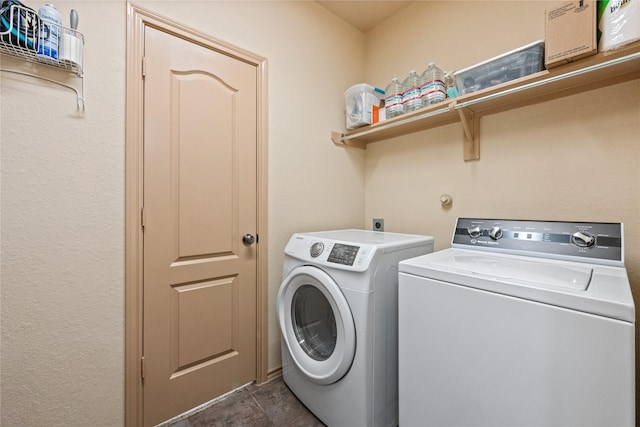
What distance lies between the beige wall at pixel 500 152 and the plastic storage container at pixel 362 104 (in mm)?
279

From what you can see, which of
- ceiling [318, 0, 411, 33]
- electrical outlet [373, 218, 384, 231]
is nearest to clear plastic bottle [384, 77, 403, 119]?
ceiling [318, 0, 411, 33]

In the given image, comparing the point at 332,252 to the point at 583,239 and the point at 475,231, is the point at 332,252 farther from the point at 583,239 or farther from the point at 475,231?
the point at 583,239

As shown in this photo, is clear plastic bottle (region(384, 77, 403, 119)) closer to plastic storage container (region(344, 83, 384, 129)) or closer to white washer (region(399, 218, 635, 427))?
plastic storage container (region(344, 83, 384, 129))

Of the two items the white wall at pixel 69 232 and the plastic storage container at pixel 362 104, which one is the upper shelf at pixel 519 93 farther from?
the white wall at pixel 69 232

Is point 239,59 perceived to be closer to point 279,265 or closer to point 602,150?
point 279,265

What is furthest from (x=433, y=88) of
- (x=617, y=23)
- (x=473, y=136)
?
(x=617, y=23)

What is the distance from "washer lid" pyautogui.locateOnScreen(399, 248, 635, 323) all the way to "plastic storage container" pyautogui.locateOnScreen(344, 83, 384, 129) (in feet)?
3.81

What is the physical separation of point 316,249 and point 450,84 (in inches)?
54.6

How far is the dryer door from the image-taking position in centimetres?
124

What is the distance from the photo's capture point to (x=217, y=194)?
1.56 m

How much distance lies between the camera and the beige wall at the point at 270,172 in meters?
1.08

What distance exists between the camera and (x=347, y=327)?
1.22m

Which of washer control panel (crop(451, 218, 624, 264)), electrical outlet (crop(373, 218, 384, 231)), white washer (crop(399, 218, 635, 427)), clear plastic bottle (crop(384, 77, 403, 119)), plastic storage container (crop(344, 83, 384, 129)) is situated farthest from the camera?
electrical outlet (crop(373, 218, 384, 231))

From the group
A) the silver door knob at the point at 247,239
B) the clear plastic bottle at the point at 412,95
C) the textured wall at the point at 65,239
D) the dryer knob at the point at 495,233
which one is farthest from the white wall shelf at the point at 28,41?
the dryer knob at the point at 495,233
